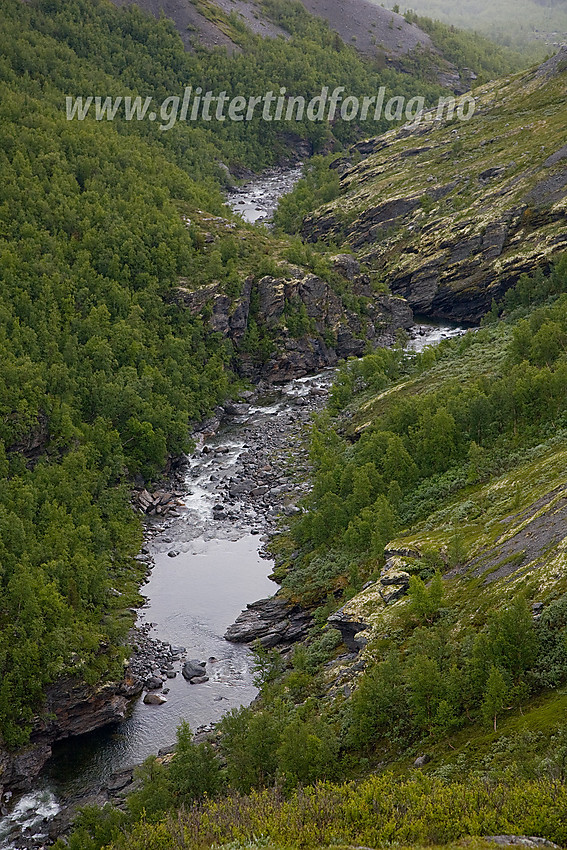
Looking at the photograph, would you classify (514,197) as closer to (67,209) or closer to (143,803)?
(67,209)

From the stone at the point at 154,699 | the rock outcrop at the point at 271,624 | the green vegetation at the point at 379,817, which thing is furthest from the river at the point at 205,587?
the green vegetation at the point at 379,817

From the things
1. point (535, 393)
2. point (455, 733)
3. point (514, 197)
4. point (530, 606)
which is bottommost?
point (455, 733)

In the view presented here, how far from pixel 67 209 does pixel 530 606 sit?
346 feet

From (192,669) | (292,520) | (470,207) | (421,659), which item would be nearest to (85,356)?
(292,520)

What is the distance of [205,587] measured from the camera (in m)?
75.9

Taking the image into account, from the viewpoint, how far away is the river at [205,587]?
180 feet

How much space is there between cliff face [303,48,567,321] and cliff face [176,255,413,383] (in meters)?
12.2

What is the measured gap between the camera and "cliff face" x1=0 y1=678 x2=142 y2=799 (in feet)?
189

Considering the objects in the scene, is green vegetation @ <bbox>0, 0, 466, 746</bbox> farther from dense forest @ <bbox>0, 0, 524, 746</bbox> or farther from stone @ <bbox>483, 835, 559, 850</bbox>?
stone @ <bbox>483, 835, 559, 850</bbox>

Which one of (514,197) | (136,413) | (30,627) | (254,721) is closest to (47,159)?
(136,413)

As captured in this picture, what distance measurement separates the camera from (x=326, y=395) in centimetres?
12038

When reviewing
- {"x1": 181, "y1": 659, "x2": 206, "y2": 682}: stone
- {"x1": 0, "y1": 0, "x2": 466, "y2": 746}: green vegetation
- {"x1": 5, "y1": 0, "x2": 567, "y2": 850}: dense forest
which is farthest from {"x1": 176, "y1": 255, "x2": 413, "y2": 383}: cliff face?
{"x1": 181, "y1": 659, "x2": 206, "y2": 682}: stone

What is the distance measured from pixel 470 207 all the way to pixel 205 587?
109 m

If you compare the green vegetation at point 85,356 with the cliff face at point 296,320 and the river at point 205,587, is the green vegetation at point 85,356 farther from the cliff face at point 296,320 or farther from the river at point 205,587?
the river at point 205,587
